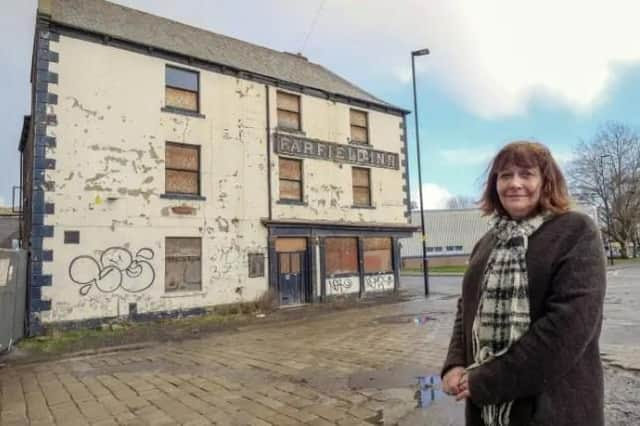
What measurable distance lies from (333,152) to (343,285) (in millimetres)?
5346

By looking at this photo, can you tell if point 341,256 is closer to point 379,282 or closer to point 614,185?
point 379,282

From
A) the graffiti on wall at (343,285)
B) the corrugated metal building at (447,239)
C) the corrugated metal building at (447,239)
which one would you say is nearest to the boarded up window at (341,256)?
the graffiti on wall at (343,285)

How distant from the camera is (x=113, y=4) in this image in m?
15.9

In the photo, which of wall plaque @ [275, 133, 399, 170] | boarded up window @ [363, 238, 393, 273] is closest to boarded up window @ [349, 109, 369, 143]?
wall plaque @ [275, 133, 399, 170]

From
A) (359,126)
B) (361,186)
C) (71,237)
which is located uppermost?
(359,126)

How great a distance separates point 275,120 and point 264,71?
2.02 meters

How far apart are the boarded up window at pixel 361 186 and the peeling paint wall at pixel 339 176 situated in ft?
0.70

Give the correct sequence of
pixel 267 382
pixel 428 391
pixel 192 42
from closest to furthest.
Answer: pixel 428 391 → pixel 267 382 → pixel 192 42

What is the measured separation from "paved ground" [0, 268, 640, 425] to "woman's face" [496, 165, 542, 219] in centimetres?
323

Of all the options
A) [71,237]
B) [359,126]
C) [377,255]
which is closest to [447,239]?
[377,255]

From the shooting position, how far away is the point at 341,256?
56.6 ft

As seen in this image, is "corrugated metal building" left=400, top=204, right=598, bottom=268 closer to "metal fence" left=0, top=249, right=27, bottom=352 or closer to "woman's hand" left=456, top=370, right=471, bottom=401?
"metal fence" left=0, top=249, right=27, bottom=352

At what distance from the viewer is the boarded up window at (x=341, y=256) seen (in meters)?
16.9

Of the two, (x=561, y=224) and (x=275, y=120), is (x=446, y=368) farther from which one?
(x=275, y=120)
